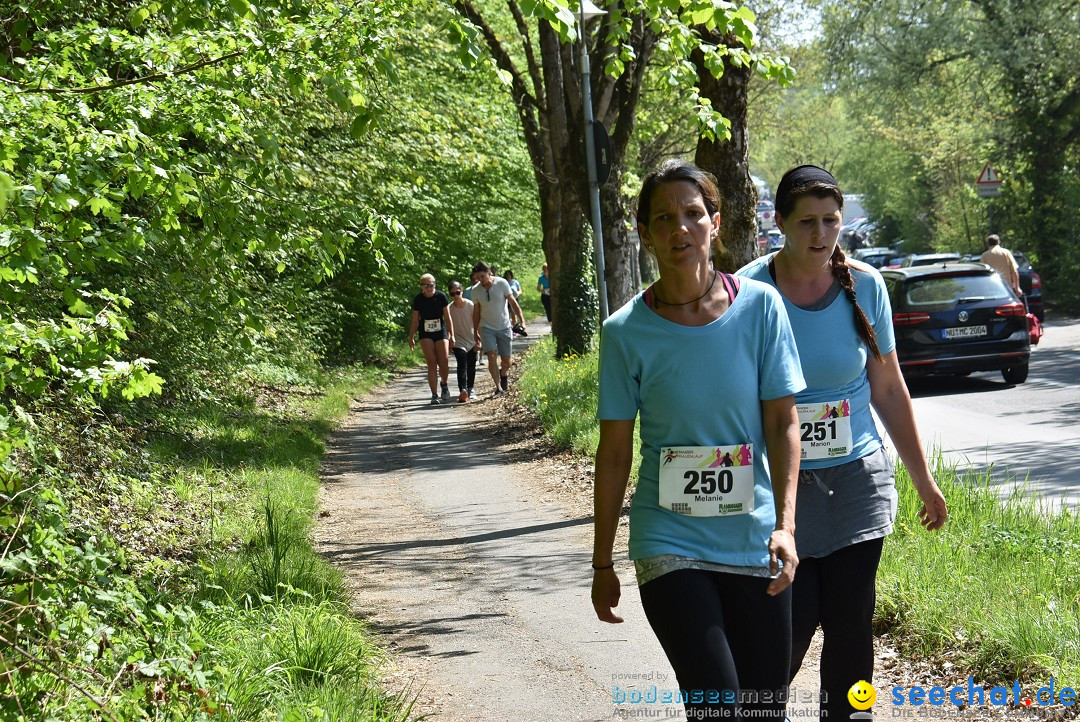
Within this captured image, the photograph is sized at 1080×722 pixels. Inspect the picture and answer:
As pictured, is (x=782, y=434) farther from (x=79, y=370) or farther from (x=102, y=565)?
(x=79, y=370)

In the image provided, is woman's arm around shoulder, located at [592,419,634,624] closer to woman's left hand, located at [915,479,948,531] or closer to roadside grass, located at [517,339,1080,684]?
woman's left hand, located at [915,479,948,531]

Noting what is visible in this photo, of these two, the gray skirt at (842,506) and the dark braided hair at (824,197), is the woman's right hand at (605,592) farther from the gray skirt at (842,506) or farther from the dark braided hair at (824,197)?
the dark braided hair at (824,197)

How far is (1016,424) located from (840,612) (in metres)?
10.1

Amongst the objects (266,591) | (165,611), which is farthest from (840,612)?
(266,591)

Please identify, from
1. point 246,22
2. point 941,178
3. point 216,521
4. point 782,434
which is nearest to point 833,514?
point 782,434

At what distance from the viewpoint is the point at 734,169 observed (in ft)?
30.4

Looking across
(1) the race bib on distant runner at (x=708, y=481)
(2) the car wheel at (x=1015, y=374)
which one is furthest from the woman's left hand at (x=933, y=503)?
(2) the car wheel at (x=1015, y=374)

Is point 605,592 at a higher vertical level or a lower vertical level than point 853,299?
lower

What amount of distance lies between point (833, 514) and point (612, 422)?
930mm

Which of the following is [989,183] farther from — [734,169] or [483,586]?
[483,586]

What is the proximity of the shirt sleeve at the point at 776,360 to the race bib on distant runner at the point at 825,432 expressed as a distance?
0.56m

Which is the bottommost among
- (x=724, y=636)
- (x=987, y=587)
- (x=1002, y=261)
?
(x=987, y=587)

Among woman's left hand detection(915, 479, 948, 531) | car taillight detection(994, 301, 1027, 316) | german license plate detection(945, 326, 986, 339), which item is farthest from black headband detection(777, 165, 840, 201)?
car taillight detection(994, 301, 1027, 316)

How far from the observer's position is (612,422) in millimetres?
3475
